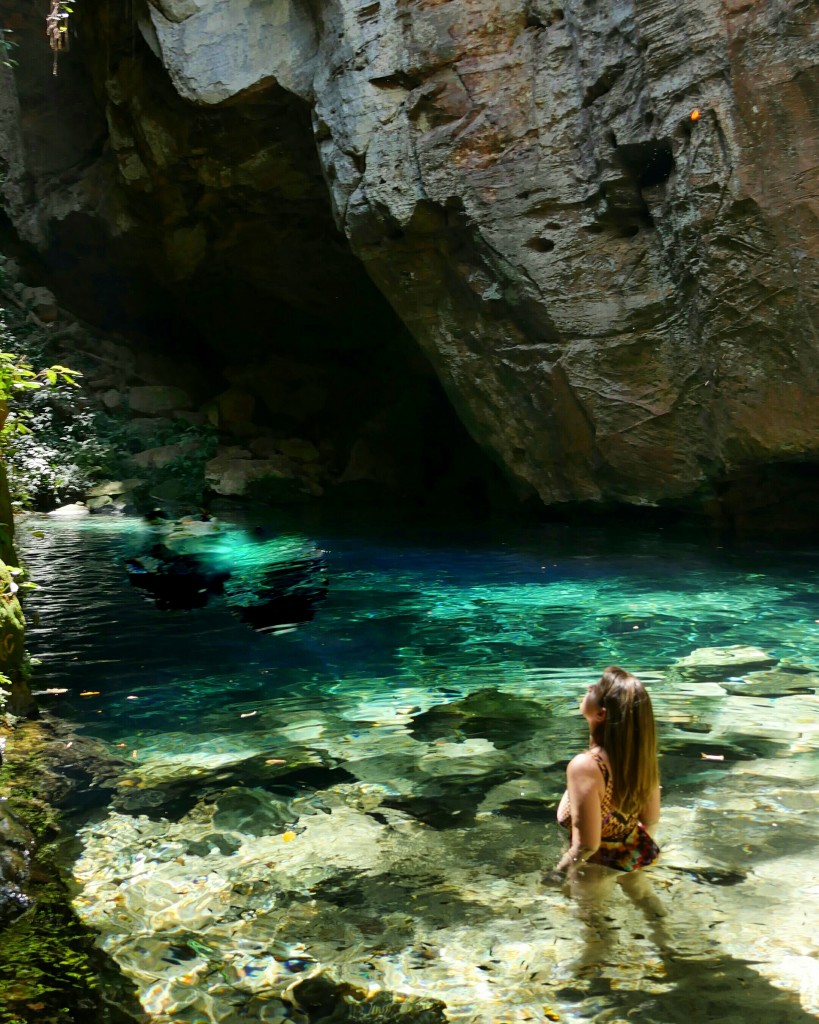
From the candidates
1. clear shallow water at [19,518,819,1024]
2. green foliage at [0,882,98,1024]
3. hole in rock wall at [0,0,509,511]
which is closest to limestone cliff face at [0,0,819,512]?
hole in rock wall at [0,0,509,511]

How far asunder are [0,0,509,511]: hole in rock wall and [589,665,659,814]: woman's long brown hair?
12098mm

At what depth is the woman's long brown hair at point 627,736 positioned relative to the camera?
115 inches

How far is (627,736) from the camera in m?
2.94

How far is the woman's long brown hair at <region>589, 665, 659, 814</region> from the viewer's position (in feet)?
9.61

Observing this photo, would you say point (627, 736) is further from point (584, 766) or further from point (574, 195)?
point (574, 195)

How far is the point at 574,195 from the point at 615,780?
8.29m

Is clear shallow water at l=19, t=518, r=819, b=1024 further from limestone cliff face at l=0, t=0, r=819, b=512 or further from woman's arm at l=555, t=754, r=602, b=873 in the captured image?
limestone cliff face at l=0, t=0, r=819, b=512

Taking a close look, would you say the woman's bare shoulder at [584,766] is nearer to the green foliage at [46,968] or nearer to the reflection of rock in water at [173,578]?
the green foliage at [46,968]

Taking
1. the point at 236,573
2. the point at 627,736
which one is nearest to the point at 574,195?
the point at 236,573

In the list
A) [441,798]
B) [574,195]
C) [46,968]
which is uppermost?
[574,195]

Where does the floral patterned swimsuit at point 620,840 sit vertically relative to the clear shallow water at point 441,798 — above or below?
above

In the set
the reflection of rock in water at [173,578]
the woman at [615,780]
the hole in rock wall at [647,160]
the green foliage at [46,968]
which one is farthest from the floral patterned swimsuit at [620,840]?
the hole in rock wall at [647,160]

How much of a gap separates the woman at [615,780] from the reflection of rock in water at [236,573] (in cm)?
479

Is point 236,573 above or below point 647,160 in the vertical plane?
below
